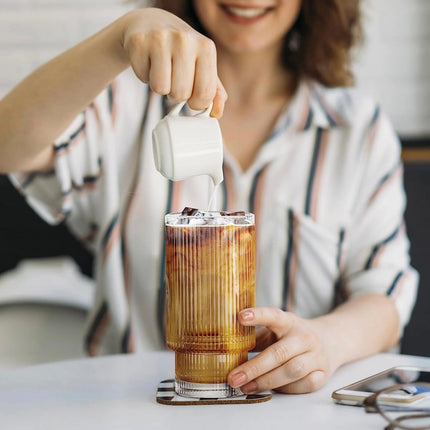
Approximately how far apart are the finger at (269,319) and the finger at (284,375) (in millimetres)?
34

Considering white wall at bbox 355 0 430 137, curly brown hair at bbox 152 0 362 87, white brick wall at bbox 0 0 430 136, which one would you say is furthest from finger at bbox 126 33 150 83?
white wall at bbox 355 0 430 137

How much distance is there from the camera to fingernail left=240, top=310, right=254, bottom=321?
82 cm

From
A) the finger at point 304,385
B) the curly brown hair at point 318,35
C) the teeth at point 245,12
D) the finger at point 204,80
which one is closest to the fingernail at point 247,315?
the finger at point 304,385

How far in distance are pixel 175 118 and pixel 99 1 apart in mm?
1561

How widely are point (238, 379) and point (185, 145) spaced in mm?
234

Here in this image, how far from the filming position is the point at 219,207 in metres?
1.46

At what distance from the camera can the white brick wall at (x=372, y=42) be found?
7.41ft

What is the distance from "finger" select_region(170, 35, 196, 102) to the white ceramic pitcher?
0.03 m

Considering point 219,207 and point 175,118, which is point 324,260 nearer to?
point 219,207

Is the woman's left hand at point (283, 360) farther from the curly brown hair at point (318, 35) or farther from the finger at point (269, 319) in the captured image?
the curly brown hair at point (318, 35)

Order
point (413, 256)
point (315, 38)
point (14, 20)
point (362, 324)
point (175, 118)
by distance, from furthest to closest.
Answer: point (14, 20), point (413, 256), point (315, 38), point (362, 324), point (175, 118)

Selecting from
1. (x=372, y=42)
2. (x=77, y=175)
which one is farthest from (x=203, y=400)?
(x=372, y=42)

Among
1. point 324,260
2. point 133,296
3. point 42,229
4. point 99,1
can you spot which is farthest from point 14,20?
point 324,260

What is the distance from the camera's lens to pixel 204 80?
851 millimetres
